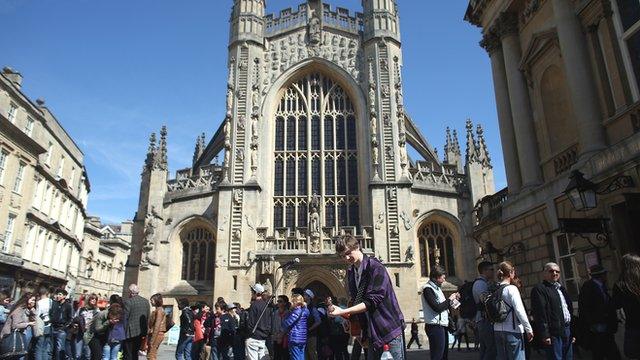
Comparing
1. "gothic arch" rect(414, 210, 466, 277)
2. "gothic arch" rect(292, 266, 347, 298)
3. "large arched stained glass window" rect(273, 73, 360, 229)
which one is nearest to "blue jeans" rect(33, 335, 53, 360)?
"gothic arch" rect(292, 266, 347, 298)

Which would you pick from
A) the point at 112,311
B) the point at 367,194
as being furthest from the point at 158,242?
the point at 112,311

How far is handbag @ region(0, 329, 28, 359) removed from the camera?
24.3 feet

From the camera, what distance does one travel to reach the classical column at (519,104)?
1110cm

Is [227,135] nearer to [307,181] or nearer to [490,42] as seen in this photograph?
[307,181]

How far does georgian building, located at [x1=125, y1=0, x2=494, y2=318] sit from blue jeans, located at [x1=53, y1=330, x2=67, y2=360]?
40.5 ft

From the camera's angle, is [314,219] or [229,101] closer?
[314,219]

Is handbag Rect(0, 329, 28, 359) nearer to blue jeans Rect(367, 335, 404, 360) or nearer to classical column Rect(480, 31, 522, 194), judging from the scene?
blue jeans Rect(367, 335, 404, 360)

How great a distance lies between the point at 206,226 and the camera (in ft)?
81.0

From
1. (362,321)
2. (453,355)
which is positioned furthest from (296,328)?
(453,355)

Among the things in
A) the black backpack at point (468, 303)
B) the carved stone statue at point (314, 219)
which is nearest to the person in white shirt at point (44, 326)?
the black backpack at point (468, 303)

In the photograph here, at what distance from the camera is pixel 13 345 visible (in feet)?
24.5

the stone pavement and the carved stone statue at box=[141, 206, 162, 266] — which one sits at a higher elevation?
the carved stone statue at box=[141, 206, 162, 266]

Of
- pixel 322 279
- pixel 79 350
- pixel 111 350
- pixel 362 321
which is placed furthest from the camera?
pixel 322 279

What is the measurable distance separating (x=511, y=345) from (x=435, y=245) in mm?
19521
